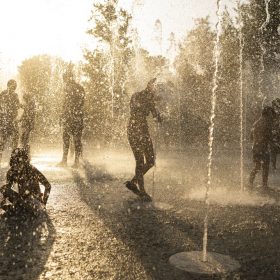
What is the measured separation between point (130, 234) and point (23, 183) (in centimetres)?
189

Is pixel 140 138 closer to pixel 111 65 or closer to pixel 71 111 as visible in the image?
pixel 71 111

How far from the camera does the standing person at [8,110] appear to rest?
11882mm

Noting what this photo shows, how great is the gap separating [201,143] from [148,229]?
62.5 feet

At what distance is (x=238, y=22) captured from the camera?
106 feet

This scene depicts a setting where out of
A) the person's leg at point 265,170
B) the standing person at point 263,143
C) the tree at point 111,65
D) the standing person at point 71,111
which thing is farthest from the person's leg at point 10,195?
the tree at point 111,65

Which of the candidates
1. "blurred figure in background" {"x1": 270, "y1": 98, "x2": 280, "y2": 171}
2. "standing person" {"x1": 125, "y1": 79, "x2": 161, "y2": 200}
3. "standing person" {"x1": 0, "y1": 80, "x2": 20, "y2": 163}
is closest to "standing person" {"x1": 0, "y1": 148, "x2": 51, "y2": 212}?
"standing person" {"x1": 125, "y1": 79, "x2": 161, "y2": 200}

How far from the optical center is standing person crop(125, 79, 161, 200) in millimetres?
7316

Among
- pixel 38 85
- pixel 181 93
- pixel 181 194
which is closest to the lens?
pixel 181 194

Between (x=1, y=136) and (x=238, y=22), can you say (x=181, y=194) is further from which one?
(x=238, y=22)

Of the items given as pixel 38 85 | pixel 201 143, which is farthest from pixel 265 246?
pixel 38 85

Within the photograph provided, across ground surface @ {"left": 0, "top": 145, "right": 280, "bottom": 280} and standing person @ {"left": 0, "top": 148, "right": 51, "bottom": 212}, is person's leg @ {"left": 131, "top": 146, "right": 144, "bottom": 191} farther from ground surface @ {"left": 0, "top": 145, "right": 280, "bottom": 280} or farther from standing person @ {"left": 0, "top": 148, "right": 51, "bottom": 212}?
standing person @ {"left": 0, "top": 148, "right": 51, "bottom": 212}

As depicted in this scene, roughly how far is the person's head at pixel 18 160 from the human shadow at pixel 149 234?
4.04 ft

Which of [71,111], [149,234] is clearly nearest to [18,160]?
[149,234]

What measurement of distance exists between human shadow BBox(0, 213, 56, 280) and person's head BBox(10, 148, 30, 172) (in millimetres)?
687
